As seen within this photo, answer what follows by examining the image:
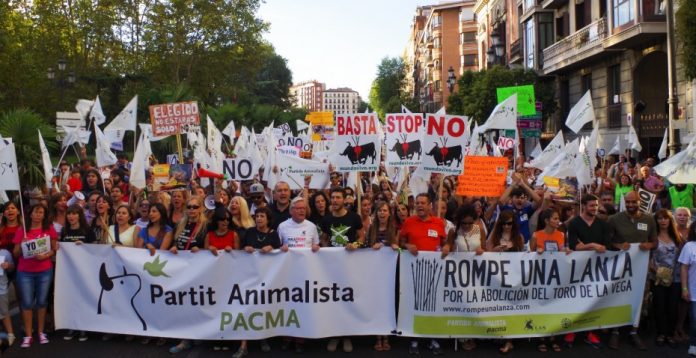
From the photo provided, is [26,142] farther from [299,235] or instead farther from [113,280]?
[299,235]

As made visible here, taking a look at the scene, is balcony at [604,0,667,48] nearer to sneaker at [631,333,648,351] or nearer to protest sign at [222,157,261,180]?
protest sign at [222,157,261,180]

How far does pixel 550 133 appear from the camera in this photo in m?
33.6

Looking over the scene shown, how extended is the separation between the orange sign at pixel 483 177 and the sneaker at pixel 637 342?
2648 mm

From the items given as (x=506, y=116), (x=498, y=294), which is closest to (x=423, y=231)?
(x=498, y=294)

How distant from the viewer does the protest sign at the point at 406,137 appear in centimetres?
886

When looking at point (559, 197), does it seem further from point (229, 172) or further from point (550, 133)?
point (550, 133)

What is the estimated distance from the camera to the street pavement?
21.2ft

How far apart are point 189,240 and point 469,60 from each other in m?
66.7

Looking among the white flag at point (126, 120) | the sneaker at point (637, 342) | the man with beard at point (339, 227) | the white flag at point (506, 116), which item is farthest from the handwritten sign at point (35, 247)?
the white flag at point (126, 120)

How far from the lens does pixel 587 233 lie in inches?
273

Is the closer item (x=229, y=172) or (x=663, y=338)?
(x=663, y=338)

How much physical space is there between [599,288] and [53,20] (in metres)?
34.7

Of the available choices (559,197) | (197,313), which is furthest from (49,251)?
(559,197)

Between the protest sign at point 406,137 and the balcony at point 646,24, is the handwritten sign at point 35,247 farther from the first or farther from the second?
the balcony at point 646,24
